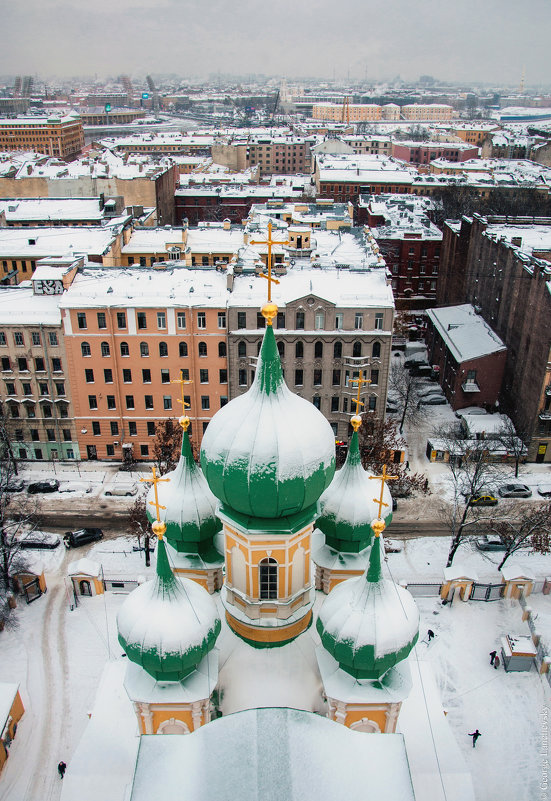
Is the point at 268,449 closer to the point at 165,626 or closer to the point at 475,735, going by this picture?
the point at 165,626

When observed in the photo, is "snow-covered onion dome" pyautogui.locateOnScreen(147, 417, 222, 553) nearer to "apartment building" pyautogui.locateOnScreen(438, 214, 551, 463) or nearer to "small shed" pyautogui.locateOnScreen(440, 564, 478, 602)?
"small shed" pyautogui.locateOnScreen(440, 564, 478, 602)

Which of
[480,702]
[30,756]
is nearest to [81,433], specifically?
[30,756]

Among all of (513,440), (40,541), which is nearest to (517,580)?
(513,440)

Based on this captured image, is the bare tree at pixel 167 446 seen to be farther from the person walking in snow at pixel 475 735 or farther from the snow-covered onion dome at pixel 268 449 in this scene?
the snow-covered onion dome at pixel 268 449

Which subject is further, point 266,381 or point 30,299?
point 30,299

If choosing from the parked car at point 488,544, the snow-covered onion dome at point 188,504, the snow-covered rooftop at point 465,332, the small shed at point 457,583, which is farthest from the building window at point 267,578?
the snow-covered rooftop at point 465,332

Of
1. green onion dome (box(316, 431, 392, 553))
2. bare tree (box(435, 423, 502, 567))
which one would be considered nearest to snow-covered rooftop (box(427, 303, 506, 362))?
bare tree (box(435, 423, 502, 567))

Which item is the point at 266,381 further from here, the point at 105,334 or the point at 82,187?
the point at 82,187
